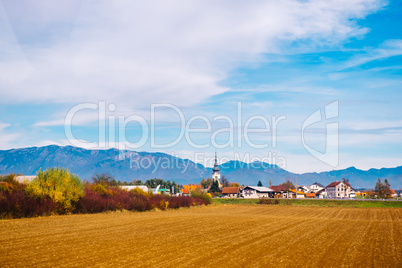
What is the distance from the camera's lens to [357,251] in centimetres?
1689

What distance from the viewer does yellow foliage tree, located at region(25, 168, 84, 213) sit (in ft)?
121

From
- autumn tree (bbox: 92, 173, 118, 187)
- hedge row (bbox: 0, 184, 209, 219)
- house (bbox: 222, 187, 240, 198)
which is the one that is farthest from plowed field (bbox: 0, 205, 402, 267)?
house (bbox: 222, 187, 240, 198)

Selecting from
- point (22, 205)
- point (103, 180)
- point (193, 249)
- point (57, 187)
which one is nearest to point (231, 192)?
point (103, 180)

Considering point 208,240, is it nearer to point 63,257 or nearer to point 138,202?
point 63,257

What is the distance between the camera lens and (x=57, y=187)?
3834cm

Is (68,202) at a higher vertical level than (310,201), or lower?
higher

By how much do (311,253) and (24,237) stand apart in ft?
49.8

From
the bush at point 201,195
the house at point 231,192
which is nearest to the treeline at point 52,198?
the bush at point 201,195

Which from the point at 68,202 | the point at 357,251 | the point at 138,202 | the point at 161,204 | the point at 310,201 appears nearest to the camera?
the point at 357,251

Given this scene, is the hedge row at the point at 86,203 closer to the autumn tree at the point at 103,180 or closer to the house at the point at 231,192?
the autumn tree at the point at 103,180

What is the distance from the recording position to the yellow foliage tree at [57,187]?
37022 mm

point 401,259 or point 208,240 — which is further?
point 208,240

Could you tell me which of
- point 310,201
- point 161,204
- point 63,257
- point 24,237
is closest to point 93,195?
point 161,204

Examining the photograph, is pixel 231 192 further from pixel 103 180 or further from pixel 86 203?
pixel 86 203
